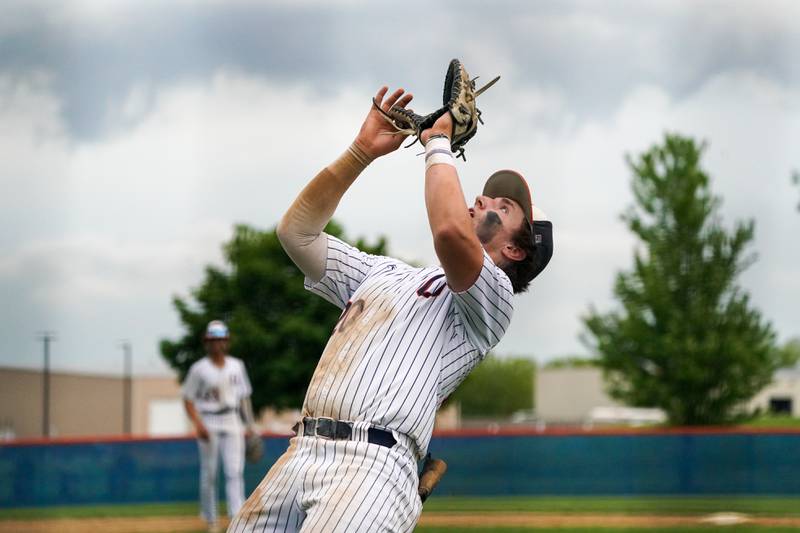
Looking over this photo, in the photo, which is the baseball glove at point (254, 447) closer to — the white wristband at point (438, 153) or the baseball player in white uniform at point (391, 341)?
the baseball player in white uniform at point (391, 341)

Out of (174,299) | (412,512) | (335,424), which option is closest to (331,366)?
(335,424)

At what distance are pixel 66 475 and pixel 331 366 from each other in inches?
531

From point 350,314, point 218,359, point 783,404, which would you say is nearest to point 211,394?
point 218,359

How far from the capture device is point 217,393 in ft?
36.4

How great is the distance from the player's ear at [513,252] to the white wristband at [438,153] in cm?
39

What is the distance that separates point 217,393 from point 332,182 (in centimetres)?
783

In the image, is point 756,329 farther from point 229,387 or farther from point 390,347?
point 390,347

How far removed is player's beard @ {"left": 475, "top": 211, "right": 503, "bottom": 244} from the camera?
349cm

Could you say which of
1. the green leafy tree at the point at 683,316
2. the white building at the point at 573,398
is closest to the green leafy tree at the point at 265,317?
the green leafy tree at the point at 683,316

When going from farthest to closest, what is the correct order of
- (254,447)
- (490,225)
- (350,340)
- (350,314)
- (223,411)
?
(254,447) → (223,411) → (490,225) → (350,314) → (350,340)

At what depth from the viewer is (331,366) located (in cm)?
324

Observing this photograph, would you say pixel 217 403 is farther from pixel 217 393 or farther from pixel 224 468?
pixel 224 468

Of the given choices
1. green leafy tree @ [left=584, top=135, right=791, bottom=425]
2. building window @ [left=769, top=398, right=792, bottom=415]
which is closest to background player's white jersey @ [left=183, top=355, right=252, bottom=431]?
green leafy tree @ [left=584, top=135, right=791, bottom=425]

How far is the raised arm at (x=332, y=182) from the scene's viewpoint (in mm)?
3551
